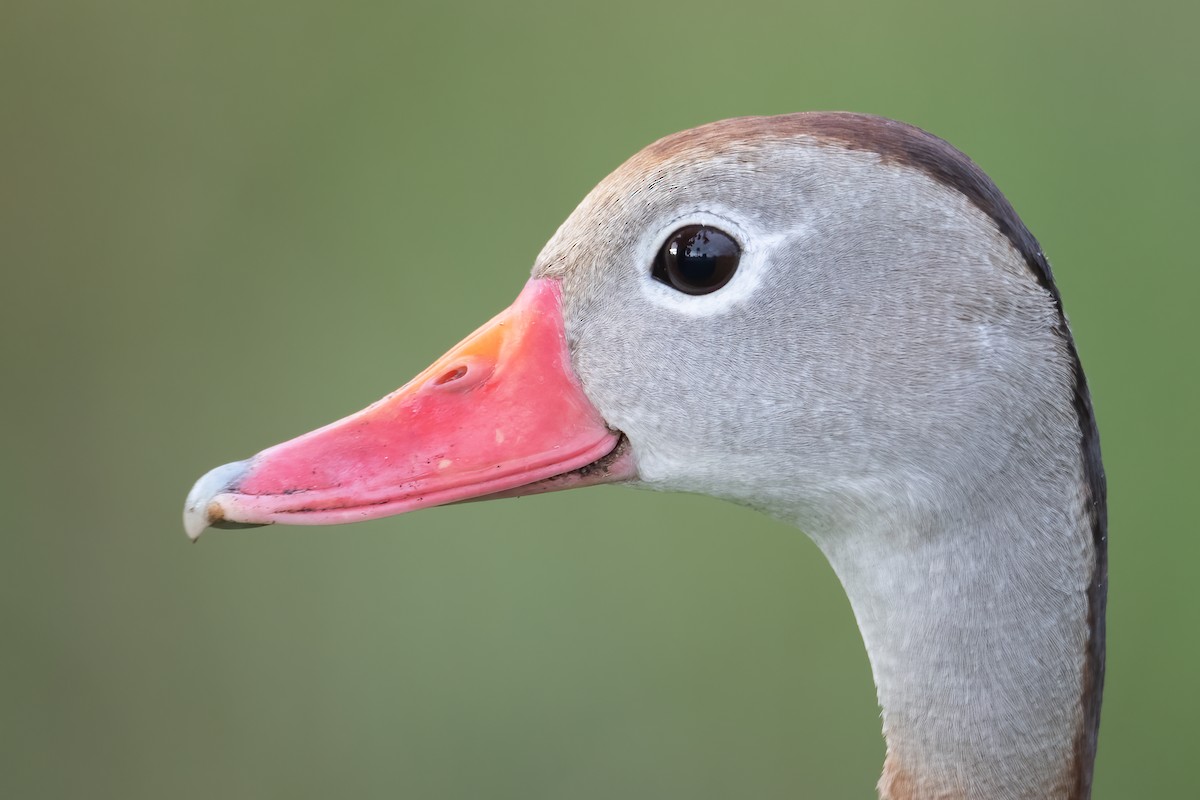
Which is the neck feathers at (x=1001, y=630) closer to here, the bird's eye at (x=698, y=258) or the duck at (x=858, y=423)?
the duck at (x=858, y=423)

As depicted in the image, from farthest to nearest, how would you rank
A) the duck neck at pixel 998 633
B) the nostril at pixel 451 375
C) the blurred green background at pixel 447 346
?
the blurred green background at pixel 447 346 < the nostril at pixel 451 375 < the duck neck at pixel 998 633

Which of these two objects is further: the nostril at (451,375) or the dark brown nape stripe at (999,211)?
the nostril at (451,375)

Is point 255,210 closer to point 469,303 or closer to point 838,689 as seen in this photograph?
point 469,303

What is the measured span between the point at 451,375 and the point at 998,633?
2.01ft

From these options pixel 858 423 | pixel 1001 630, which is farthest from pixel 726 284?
pixel 1001 630

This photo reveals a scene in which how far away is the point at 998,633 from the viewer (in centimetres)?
113

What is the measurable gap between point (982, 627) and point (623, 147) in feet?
7.28

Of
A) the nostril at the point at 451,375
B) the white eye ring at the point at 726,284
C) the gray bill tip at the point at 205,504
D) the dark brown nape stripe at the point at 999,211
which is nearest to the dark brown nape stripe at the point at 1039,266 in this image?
the dark brown nape stripe at the point at 999,211

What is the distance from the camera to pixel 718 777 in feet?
9.84

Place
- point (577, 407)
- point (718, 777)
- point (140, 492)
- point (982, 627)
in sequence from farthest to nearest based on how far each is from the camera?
point (140, 492), point (718, 777), point (577, 407), point (982, 627)

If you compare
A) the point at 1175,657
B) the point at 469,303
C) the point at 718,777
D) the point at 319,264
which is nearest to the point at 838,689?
the point at 718,777

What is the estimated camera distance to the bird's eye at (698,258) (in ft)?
3.85

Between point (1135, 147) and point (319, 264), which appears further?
point (319, 264)

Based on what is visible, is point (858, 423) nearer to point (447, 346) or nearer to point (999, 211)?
point (999, 211)
